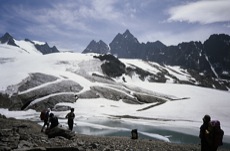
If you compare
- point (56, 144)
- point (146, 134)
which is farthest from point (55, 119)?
point (146, 134)

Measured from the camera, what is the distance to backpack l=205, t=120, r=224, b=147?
13094mm

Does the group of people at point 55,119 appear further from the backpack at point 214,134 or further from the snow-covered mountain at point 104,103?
the snow-covered mountain at point 104,103

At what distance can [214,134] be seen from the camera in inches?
521

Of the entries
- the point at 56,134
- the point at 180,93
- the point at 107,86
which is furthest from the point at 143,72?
the point at 56,134

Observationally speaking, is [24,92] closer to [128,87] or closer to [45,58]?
[128,87]

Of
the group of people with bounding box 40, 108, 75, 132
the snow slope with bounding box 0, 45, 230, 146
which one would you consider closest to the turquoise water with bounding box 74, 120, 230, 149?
the snow slope with bounding box 0, 45, 230, 146

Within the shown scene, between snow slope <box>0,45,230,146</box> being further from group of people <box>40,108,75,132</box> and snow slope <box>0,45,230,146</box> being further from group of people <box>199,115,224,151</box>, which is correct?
group of people <box>199,115,224,151</box>

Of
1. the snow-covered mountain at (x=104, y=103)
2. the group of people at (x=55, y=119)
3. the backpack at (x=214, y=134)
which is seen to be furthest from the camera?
the snow-covered mountain at (x=104, y=103)

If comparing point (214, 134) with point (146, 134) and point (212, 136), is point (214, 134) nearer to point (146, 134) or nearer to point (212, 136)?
point (212, 136)

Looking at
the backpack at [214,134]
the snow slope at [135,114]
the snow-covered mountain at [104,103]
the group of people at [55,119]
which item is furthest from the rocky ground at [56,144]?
the snow-covered mountain at [104,103]

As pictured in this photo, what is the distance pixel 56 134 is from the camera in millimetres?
21578

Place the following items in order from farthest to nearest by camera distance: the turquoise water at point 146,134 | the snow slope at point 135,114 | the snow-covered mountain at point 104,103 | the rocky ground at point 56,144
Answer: the snow-covered mountain at point 104,103 < the snow slope at point 135,114 < the turquoise water at point 146,134 < the rocky ground at point 56,144

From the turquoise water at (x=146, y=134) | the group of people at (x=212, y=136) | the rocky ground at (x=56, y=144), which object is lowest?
the turquoise water at (x=146, y=134)

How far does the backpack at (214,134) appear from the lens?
13094 mm
